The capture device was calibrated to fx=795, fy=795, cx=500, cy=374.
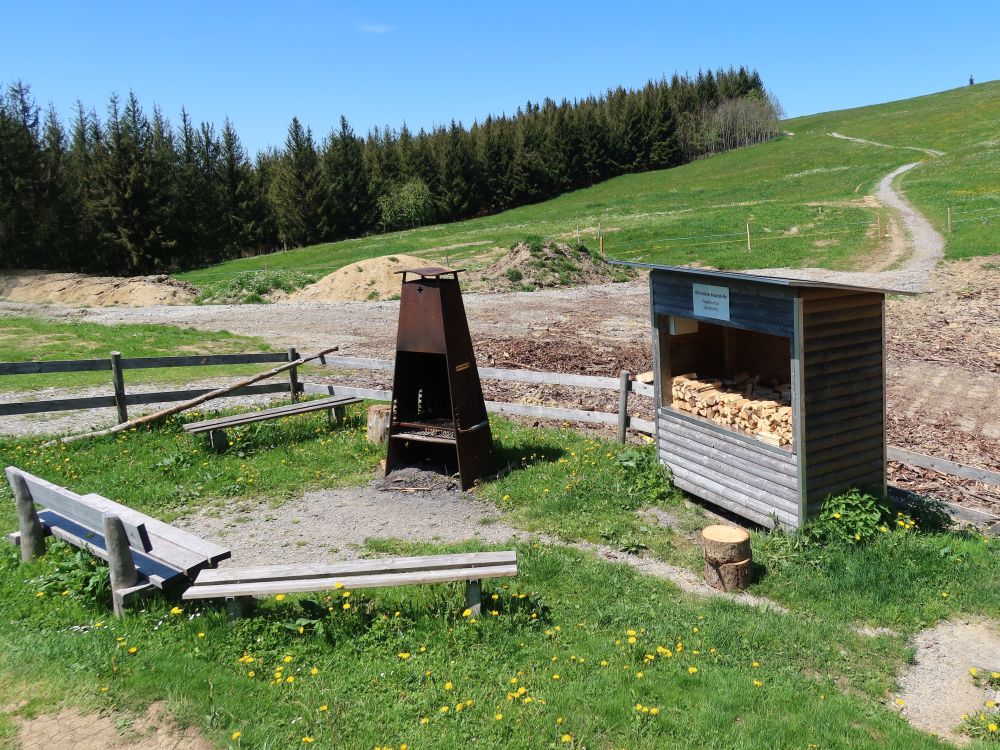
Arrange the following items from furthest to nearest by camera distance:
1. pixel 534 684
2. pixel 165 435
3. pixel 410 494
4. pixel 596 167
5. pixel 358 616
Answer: pixel 596 167
pixel 165 435
pixel 410 494
pixel 358 616
pixel 534 684

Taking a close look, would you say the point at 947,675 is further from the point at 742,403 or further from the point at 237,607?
the point at 237,607

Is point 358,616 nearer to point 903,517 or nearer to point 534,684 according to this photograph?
point 534,684

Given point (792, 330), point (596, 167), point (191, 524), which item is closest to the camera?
point (792, 330)

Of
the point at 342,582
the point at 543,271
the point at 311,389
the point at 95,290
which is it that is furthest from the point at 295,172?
the point at 342,582

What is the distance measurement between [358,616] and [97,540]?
2.69 metres

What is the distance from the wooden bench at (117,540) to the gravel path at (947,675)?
17.8 feet

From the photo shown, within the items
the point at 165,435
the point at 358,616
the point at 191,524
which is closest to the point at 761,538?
the point at 358,616

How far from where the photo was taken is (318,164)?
70.8 metres

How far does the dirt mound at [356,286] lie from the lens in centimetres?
3259

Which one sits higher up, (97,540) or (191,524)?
(97,540)

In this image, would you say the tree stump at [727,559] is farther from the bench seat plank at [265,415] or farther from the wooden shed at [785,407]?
the bench seat plank at [265,415]

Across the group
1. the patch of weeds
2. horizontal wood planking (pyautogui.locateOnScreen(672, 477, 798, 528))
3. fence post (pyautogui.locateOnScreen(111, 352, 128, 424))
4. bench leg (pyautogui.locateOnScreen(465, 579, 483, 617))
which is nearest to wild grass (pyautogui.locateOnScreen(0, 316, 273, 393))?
fence post (pyautogui.locateOnScreen(111, 352, 128, 424))

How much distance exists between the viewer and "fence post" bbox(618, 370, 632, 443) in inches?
452

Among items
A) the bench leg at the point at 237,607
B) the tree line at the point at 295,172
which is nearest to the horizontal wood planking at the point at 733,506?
the bench leg at the point at 237,607
